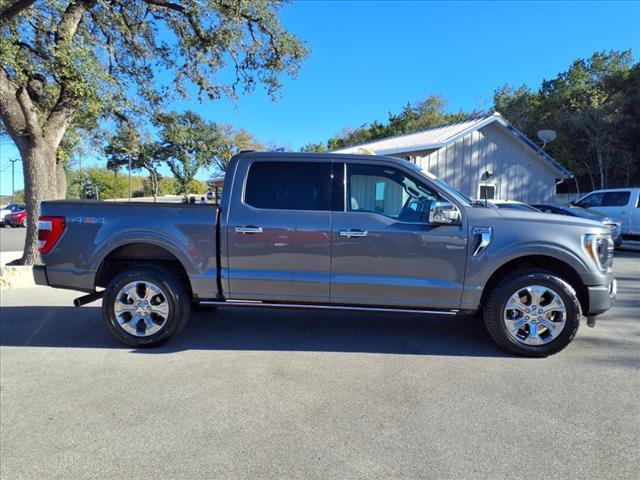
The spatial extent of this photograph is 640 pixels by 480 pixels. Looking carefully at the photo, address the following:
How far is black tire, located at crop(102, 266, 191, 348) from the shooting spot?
170 inches

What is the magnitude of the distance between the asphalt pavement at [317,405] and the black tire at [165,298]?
17 centimetres

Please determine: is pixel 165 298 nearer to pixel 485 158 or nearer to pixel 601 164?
pixel 485 158

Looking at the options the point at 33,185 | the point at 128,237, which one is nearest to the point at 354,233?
the point at 128,237

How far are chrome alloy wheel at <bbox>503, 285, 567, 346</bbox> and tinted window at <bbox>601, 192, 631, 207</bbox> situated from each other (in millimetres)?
12131

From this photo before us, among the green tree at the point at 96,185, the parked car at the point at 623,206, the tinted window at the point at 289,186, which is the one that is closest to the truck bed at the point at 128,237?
the tinted window at the point at 289,186

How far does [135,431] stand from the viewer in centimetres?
285

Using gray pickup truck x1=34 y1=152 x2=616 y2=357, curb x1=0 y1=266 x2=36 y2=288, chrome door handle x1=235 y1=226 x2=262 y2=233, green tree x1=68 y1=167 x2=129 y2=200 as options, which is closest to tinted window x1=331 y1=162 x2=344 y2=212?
gray pickup truck x1=34 y1=152 x2=616 y2=357

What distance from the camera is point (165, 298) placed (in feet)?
14.2

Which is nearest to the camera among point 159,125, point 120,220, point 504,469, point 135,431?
point 504,469

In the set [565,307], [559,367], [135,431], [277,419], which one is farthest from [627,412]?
[135,431]

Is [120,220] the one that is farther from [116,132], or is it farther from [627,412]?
[116,132]

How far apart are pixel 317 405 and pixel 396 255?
163cm

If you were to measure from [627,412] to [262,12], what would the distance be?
1082 centimetres

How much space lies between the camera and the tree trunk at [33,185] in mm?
8523
